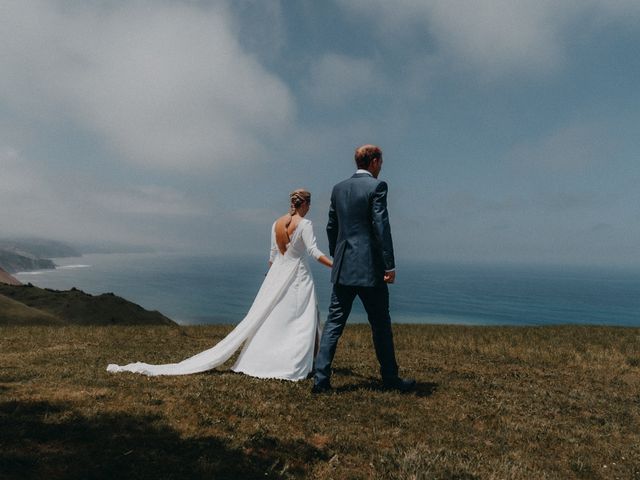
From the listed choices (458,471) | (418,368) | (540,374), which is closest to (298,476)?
(458,471)

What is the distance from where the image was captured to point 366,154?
8172mm

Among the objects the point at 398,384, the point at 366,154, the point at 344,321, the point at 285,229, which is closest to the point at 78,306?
the point at 285,229

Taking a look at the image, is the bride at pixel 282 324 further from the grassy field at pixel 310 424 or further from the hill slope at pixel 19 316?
the hill slope at pixel 19 316

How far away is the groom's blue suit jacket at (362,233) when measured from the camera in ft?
24.7

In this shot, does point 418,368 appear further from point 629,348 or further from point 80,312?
point 80,312

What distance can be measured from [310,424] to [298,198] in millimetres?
4708

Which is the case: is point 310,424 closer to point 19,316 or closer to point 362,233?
point 362,233

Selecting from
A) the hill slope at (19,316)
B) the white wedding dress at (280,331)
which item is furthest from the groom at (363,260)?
the hill slope at (19,316)

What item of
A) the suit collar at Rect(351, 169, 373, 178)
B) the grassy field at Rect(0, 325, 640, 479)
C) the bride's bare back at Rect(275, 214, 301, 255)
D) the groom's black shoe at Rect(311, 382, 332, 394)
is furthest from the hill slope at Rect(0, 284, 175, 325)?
the suit collar at Rect(351, 169, 373, 178)

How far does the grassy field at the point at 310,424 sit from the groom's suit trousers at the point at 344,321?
600mm

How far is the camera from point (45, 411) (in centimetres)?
579

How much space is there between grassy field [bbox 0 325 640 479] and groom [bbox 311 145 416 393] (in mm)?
721

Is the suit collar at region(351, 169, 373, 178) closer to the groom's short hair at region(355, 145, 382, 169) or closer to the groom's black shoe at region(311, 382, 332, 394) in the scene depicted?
the groom's short hair at region(355, 145, 382, 169)

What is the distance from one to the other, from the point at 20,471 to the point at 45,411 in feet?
6.19
